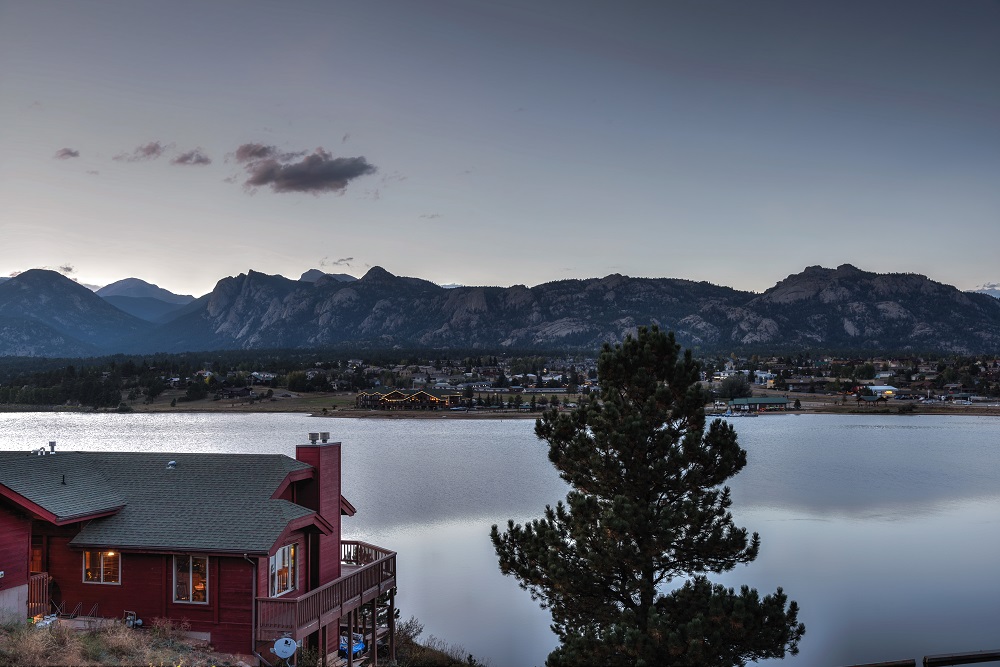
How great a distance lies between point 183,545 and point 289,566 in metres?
2.49

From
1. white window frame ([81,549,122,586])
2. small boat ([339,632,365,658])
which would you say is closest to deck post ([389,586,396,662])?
small boat ([339,632,365,658])

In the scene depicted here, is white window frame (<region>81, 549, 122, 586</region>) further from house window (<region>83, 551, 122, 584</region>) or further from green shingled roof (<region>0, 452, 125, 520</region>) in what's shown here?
green shingled roof (<region>0, 452, 125, 520</region>)

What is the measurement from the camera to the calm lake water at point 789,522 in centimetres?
2625

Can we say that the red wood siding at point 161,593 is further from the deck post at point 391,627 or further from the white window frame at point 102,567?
the deck post at point 391,627

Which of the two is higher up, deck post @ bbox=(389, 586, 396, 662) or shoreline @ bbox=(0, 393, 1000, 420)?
deck post @ bbox=(389, 586, 396, 662)

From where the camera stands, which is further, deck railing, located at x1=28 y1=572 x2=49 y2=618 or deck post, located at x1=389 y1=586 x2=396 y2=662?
deck post, located at x1=389 y1=586 x2=396 y2=662

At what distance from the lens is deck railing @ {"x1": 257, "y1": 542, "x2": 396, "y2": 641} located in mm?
16359

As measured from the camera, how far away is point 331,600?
59.7 feet

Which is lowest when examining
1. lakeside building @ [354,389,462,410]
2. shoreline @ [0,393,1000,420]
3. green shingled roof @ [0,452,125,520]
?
→ shoreline @ [0,393,1000,420]

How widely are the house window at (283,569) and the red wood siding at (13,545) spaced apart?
4850 millimetres

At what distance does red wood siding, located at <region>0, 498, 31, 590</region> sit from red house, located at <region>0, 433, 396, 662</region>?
2 cm

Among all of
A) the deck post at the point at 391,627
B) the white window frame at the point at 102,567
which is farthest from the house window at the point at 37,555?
the deck post at the point at 391,627

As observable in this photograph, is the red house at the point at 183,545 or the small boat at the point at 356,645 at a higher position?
the red house at the point at 183,545

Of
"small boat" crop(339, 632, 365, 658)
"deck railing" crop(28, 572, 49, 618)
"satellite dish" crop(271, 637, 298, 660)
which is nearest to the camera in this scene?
"satellite dish" crop(271, 637, 298, 660)
